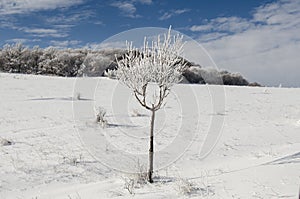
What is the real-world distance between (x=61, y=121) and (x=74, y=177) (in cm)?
521

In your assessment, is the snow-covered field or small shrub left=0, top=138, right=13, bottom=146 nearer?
the snow-covered field

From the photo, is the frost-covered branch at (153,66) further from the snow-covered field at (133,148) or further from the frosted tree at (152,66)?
the snow-covered field at (133,148)

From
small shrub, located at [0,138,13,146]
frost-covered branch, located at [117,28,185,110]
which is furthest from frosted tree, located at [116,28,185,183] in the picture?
small shrub, located at [0,138,13,146]

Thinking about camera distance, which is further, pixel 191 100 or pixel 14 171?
pixel 191 100

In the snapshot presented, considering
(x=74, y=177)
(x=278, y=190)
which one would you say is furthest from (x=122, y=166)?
(x=278, y=190)

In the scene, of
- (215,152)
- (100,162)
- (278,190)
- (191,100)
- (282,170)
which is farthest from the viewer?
(191,100)

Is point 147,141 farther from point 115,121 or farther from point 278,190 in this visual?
point 278,190

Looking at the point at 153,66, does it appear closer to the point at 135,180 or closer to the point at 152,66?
the point at 152,66

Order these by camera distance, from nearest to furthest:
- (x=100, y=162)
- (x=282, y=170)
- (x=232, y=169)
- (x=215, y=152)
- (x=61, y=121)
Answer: (x=282, y=170), (x=232, y=169), (x=100, y=162), (x=215, y=152), (x=61, y=121)

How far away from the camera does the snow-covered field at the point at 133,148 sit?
7.27 meters

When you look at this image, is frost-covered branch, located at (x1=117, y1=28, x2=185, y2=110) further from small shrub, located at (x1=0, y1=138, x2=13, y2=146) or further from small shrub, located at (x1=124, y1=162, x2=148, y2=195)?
small shrub, located at (x1=0, y1=138, x2=13, y2=146)

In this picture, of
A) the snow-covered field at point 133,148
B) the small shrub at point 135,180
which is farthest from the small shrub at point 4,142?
the small shrub at point 135,180

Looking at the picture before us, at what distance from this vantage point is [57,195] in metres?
7.15

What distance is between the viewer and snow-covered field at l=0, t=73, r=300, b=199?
7.27 meters
